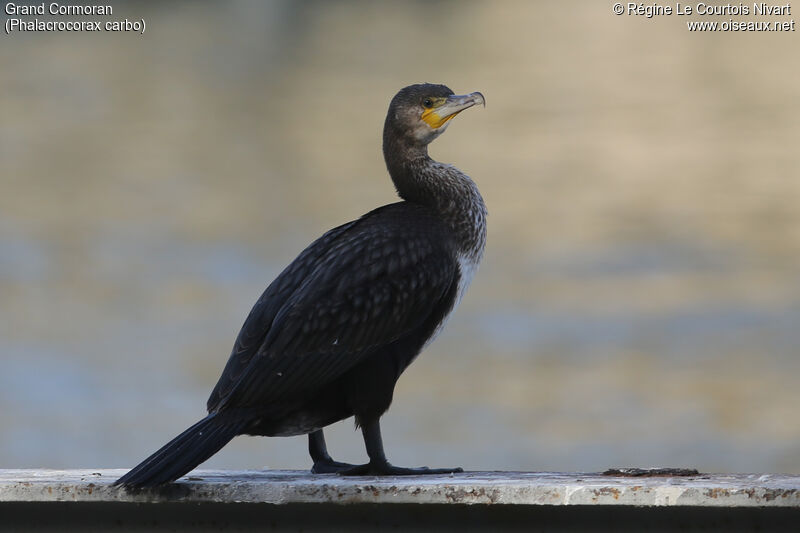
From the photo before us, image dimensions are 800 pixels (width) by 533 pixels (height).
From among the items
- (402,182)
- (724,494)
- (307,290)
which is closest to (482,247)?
(402,182)

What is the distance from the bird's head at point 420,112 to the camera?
14.7 feet

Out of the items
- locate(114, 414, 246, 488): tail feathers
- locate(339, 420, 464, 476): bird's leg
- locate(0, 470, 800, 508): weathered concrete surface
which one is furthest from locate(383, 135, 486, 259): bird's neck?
locate(114, 414, 246, 488): tail feathers

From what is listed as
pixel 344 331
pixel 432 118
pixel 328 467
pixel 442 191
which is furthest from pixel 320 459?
pixel 432 118

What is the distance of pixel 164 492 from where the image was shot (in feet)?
11.2

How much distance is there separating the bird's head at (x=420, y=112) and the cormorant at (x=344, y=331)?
0.32 meters

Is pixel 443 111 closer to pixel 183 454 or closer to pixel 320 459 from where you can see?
pixel 320 459

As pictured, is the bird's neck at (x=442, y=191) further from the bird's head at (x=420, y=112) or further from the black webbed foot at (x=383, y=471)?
the black webbed foot at (x=383, y=471)

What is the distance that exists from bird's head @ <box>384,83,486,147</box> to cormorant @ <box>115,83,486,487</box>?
315mm

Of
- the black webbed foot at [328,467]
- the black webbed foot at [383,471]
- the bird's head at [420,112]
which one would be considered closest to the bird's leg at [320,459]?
the black webbed foot at [328,467]

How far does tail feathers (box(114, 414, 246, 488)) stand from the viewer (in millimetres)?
3375

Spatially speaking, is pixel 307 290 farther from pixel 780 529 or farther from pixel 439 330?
pixel 780 529

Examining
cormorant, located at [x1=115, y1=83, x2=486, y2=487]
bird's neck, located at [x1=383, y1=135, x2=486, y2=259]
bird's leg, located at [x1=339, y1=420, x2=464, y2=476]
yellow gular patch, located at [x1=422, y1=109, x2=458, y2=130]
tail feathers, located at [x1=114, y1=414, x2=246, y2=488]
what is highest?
yellow gular patch, located at [x1=422, y1=109, x2=458, y2=130]

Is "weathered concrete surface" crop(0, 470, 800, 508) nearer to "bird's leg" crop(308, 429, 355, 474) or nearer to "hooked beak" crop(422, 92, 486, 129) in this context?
"bird's leg" crop(308, 429, 355, 474)

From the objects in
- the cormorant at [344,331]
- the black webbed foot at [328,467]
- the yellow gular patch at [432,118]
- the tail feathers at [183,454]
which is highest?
the yellow gular patch at [432,118]
